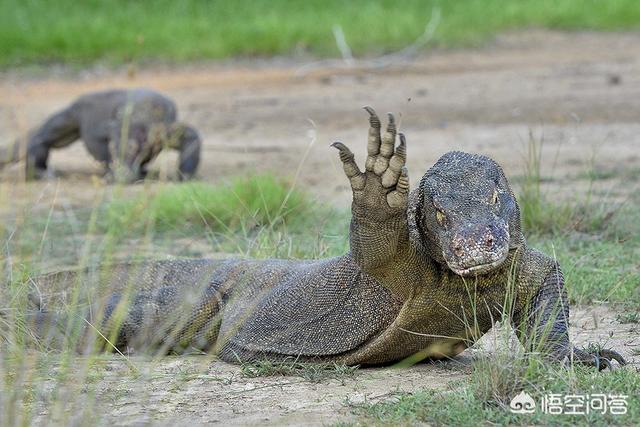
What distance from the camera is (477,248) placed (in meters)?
3.95

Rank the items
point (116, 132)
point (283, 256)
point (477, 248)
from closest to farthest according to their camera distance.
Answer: point (477, 248) → point (283, 256) → point (116, 132)

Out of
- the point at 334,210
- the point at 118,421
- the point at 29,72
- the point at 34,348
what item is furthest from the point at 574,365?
the point at 29,72

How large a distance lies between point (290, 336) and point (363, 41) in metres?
13.3

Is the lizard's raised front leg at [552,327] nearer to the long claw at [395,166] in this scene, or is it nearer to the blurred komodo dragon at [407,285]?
the blurred komodo dragon at [407,285]

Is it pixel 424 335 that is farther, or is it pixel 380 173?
pixel 424 335

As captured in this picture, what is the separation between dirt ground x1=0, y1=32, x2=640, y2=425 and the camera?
4.32 m

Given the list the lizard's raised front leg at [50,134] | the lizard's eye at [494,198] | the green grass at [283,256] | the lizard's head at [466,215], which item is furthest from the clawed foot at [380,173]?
the lizard's raised front leg at [50,134]

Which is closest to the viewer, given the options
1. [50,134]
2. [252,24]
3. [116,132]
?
[116,132]

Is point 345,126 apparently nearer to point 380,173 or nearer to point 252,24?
point 252,24

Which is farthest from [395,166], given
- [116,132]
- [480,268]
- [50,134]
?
[50,134]

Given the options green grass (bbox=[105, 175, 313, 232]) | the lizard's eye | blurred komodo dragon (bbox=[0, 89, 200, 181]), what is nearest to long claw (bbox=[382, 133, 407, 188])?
the lizard's eye

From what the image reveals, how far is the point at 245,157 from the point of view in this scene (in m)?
10.8

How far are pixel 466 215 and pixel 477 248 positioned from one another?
16cm

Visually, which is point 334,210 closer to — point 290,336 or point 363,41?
point 290,336
